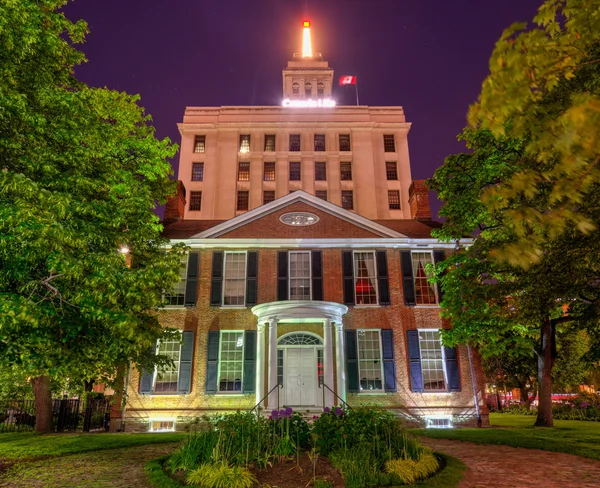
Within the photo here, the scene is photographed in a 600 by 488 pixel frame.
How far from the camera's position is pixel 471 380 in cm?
1686

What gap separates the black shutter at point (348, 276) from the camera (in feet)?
58.7

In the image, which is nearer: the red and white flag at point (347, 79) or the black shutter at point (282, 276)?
the black shutter at point (282, 276)

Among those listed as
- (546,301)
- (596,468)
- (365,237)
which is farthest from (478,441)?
(365,237)

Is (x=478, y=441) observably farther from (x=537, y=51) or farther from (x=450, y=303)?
(x=537, y=51)

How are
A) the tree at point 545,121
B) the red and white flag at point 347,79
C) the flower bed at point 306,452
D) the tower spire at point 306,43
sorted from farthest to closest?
the tower spire at point 306,43 < the red and white flag at point 347,79 < the flower bed at point 306,452 < the tree at point 545,121

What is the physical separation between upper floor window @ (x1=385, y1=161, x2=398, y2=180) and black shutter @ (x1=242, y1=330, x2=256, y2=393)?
103 ft

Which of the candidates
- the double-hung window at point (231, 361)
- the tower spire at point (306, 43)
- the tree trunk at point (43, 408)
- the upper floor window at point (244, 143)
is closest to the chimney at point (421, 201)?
the double-hung window at point (231, 361)

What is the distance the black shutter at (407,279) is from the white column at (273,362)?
19.0 ft

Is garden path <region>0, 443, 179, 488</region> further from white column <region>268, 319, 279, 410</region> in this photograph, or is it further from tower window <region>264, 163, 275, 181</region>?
tower window <region>264, 163, 275, 181</region>

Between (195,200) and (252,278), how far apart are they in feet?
88.5

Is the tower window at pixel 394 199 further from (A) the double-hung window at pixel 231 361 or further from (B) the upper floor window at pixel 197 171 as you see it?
(A) the double-hung window at pixel 231 361

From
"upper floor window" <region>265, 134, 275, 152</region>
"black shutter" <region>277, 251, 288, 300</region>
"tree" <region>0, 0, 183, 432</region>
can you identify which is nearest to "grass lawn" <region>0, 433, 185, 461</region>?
"tree" <region>0, 0, 183, 432</region>

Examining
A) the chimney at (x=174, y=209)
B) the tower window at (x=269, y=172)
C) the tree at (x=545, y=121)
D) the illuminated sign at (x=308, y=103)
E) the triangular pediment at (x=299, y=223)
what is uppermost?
the illuminated sign at (x=308, y=103)

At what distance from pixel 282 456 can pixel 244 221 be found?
12.4 metres
